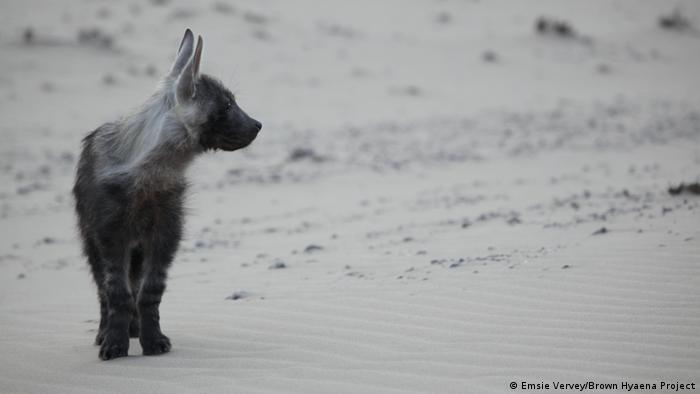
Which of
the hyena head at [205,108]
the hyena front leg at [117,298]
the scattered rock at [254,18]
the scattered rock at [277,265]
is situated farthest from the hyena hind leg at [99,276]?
the scattered rock at [254,18]

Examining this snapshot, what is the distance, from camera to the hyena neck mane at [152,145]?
5215 mm

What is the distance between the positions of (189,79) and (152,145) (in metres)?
0.47

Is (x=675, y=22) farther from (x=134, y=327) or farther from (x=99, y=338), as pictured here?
(x=99, y=338)

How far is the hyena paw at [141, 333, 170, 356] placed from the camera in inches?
203

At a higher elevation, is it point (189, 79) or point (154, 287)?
point (189, 79)

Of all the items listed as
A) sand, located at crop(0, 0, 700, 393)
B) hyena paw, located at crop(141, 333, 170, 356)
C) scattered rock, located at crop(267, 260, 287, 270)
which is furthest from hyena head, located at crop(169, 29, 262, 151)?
scattered rock, located at crop(267, 260, 287, 270)

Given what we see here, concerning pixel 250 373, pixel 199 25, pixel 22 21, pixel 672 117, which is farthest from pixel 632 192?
pixel 22 21

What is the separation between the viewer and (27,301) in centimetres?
709

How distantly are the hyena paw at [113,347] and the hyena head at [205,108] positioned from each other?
1.33m

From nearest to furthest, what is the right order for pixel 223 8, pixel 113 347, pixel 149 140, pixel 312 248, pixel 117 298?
pixel 113 347
pixel 117 298
pixel 149 140
pixel 312 248
pixel 223 8

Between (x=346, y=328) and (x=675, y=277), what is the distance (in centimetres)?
221

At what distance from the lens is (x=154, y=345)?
5.16m

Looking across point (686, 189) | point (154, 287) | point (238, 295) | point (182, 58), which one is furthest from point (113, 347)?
point (686, 189)

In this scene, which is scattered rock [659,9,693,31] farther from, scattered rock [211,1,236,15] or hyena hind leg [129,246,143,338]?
hyena hind leg [129,246,143,338]
